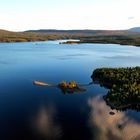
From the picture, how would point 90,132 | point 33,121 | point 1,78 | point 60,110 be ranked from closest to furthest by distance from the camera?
point 90,132
point 33,121
point 60,110
point 1,78

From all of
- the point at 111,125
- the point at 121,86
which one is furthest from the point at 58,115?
the point at 121,86

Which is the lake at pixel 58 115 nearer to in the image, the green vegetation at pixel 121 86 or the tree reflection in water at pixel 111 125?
the tree reflection in water at pixel 111 125

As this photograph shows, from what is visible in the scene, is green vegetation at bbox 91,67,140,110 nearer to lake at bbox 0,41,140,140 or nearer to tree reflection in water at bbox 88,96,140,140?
lake at bbox 0,41,140,140

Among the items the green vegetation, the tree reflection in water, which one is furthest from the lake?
the green vegetation

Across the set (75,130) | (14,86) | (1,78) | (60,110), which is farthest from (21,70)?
(75,130)

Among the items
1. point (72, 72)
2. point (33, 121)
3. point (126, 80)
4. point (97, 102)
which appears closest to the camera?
point (33, 121)

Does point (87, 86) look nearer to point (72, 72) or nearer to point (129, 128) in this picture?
point (72, 72)

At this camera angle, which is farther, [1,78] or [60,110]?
[1,78]

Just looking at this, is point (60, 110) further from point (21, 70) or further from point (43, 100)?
point (21, 70)

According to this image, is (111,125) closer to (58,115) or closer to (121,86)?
(58,115)
